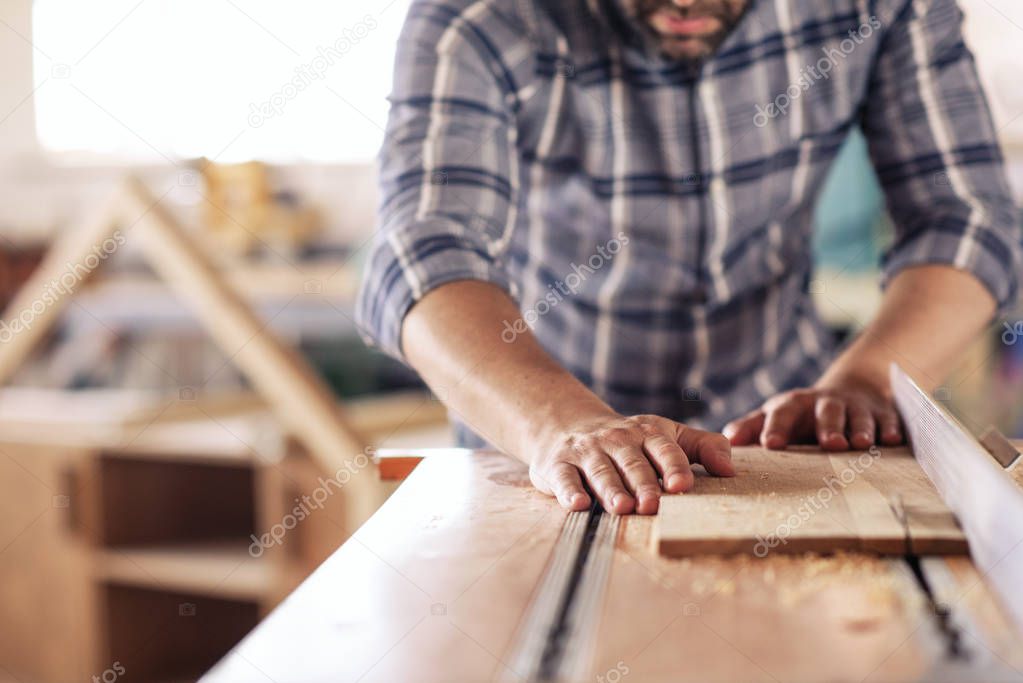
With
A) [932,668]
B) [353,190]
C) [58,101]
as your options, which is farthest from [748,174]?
[58,101]

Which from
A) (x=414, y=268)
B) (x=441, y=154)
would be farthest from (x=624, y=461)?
(x=441, y=154)

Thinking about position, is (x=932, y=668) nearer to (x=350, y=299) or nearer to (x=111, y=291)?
(x=350, y=299)

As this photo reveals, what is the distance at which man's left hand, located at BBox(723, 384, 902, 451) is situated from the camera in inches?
40.2

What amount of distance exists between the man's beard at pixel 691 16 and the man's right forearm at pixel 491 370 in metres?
0.43

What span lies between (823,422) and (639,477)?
0.31m

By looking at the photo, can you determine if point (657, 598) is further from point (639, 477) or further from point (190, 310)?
point (190, 310)

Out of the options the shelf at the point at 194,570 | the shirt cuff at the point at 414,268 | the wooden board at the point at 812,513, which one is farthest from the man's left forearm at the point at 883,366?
the shelf at the point at 194,570

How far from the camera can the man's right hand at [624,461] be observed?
811mm

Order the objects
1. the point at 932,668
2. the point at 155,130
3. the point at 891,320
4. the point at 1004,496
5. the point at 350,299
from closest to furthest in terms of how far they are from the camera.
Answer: the point at 932,668 < the point at 1004,496 < the point at 891,320 < the point at 350,299 < the point at 155,130

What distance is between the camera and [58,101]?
4496 mm

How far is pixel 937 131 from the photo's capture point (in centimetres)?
141

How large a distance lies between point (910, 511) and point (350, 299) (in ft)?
9.47

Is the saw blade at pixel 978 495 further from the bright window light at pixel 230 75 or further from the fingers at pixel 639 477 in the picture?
the bright window light at pixel 230 75

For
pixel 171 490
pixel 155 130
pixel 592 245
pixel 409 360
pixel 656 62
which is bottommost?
pixel 171 490
